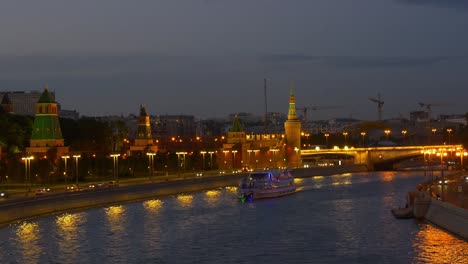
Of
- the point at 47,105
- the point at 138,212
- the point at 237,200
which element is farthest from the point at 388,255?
the point at 47,105

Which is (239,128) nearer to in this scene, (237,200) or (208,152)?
(208,152)

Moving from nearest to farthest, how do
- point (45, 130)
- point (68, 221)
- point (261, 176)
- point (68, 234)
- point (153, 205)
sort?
point (68, 234) < point (68, 221) < point (153, 205) < point (261, 176) < point (45, 130)

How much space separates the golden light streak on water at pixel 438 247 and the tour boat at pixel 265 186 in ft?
79.7

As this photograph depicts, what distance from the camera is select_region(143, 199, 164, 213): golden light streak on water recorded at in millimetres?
A: 58888

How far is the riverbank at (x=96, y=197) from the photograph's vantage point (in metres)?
49.7

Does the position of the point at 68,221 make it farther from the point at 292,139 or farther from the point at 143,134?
the point at 292,139

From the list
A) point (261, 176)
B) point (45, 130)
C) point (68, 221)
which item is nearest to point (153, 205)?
point (261, 176)

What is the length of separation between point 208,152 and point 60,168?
3657 cm

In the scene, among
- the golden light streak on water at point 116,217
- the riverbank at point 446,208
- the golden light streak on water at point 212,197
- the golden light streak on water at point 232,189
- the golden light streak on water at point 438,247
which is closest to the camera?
the golden light streak on water at point 438,247

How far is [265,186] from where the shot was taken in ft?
220

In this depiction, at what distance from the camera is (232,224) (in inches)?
1933

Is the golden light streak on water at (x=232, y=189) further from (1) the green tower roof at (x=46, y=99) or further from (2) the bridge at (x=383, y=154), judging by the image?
(2) the bridge at (x=383, y=154)

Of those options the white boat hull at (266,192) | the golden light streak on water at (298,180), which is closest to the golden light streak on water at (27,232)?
the white boat hull at (266,192)

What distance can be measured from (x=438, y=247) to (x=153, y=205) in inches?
1095
